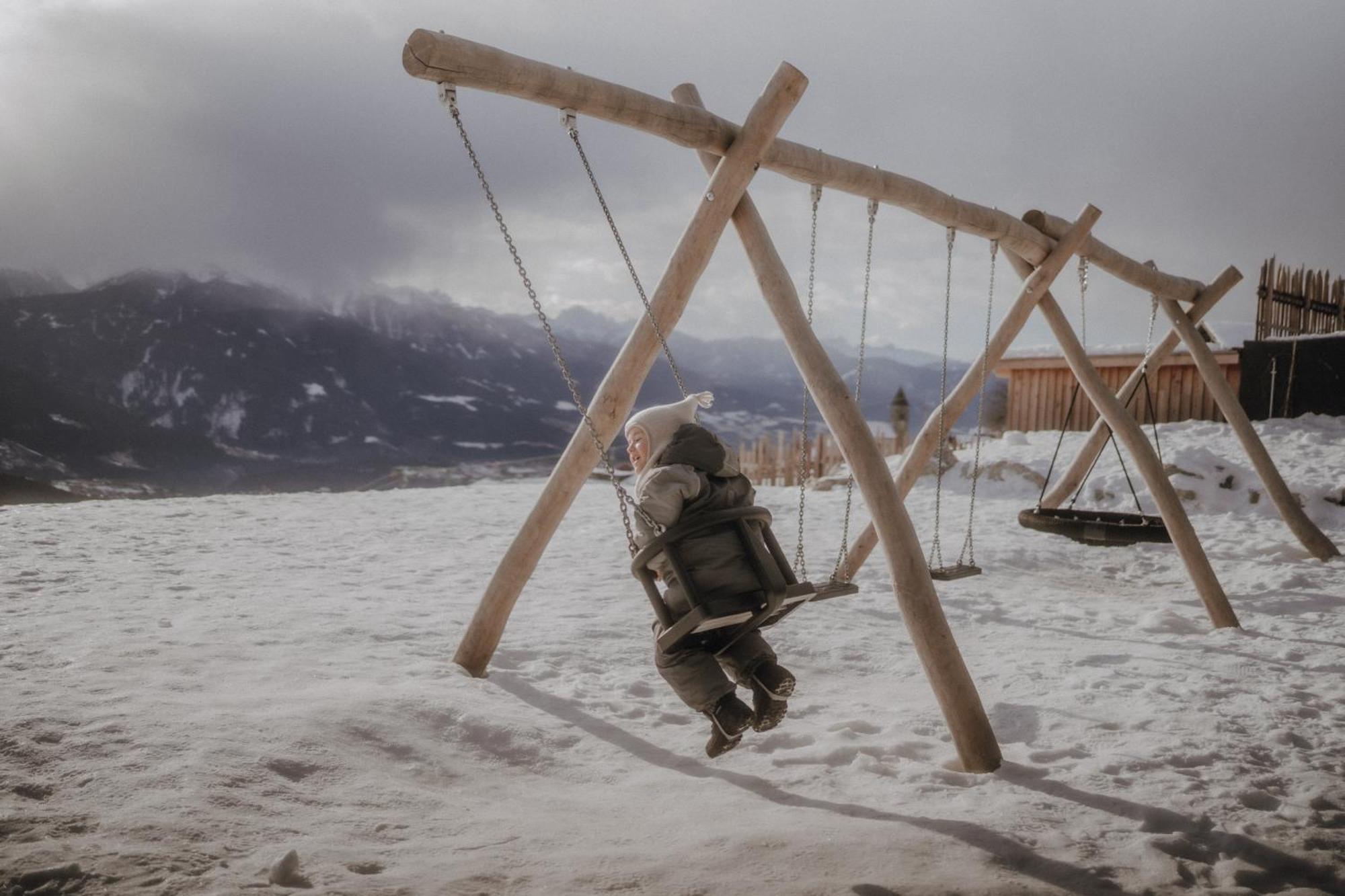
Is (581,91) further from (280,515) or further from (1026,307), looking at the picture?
(280,515)

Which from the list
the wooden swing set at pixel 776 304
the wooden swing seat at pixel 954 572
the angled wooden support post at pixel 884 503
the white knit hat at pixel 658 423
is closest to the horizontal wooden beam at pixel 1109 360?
the wooden swing set at pixel 776 304

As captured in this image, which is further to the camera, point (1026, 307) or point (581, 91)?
point (1026, 307)

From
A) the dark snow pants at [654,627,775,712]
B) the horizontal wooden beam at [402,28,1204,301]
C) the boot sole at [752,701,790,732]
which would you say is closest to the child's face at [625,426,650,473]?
the dark snow pants at [654,627,775,712]

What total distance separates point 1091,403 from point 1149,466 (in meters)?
10.9

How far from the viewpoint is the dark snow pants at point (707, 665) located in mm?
2947

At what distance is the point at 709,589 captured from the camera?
116 inches

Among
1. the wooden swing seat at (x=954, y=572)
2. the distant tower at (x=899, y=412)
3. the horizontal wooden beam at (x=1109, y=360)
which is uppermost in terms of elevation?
the horizontal wooden beam at (x=1109, y=360)

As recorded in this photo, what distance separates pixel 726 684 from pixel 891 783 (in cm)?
91

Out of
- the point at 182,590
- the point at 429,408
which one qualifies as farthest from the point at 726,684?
the point at 429,408

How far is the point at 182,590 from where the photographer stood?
19.4ft

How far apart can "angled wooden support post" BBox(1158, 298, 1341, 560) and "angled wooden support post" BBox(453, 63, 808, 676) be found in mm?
5196

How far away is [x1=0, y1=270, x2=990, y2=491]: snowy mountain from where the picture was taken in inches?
1999

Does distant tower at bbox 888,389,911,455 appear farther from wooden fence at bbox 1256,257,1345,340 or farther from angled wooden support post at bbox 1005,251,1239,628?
angled wooden support post at bbox 1005,251,1239,628

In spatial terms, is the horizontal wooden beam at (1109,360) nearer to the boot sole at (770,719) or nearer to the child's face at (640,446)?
the child's face at (640,446)
